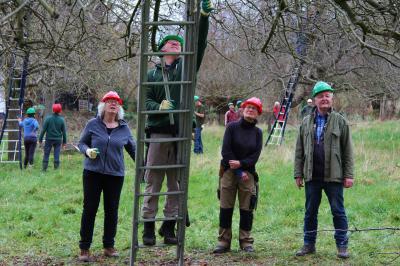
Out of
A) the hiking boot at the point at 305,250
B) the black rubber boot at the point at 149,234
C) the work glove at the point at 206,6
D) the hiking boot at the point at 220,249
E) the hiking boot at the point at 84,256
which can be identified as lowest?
the hiking boot at the point at 84,256

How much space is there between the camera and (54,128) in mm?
15734

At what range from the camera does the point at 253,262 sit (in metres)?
6.37

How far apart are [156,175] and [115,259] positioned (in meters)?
1.19

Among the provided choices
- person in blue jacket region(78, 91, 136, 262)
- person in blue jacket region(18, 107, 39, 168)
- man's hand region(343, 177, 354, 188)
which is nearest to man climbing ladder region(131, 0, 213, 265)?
person in blue jacket region(78, 91, 136, 262)

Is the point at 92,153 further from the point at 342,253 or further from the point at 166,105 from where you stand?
the point at 342,253

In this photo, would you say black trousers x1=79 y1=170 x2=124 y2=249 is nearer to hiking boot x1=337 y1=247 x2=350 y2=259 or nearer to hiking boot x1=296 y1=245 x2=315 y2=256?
hiking boot x1=296 y1=245 x2=315 y2=256

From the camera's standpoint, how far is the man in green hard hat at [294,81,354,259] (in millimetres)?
6289

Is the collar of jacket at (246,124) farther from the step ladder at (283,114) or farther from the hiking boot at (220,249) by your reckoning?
the step ladder at (283,114)

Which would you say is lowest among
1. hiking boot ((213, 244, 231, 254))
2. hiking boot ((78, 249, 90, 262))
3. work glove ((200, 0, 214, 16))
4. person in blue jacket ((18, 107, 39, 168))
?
hiking boot ((78, 249, 90, 262))

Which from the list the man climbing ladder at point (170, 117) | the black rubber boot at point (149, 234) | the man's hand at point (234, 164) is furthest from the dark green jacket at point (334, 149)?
the black rubber boot at point (149, 234)

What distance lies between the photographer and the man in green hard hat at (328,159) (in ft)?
20.6

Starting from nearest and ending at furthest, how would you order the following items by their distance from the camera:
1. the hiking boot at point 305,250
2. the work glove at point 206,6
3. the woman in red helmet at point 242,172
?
the work glove at point 206,6
the hiking boot at point 305,250
the woman in red helmet at point 242,172

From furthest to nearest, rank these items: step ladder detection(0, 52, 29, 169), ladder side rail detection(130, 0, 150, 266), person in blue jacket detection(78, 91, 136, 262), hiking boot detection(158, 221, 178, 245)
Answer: step ladder detection(0, 52, 29, 169) → person in blue jacket detection(78, 91, 136, 262) → hiking boot detection(158, 221, 178, 245) → ladder side rail detection(130, 0, 150, 266)

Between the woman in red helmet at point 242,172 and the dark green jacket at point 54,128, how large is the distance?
961 centimetres
